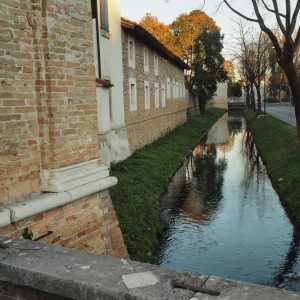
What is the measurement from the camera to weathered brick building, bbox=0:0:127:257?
12.4 ft

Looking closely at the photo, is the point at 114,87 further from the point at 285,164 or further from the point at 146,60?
the point at 285,164

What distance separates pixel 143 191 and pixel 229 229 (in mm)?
2961

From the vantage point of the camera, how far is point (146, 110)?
69.5 feet

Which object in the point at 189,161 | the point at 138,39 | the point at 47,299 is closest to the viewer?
the point at 47,299

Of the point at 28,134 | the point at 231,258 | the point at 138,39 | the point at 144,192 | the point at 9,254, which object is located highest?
the point at 138,39

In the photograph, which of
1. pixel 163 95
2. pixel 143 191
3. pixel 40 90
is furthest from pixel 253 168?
pixel 40 90

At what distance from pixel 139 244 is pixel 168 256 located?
790 mm

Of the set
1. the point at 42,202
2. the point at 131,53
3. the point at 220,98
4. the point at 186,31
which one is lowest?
the point at 42,202

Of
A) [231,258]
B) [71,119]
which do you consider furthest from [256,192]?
[71,119]

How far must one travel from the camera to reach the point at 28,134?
158 inches

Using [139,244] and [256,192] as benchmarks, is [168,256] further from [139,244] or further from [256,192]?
[256,192]

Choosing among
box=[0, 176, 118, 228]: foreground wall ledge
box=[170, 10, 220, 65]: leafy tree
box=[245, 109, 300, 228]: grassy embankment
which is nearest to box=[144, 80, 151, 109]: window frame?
box=[245, 109, 300, 228]: grassy embankment

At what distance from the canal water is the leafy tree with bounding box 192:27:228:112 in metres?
25.9

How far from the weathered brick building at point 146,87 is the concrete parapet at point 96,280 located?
14.2 metres
